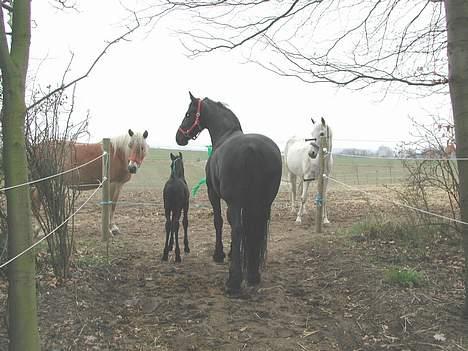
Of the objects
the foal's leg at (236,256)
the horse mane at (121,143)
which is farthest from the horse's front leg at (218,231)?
the horse mane at (121,143)

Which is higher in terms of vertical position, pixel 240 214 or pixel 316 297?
pixel 240 214

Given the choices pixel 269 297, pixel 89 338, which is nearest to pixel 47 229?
pixel 89 338

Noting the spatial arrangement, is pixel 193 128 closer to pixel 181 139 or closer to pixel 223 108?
pixel 181 139

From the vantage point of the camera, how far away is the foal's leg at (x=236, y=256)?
439 centimetres

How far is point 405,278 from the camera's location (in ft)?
14.4

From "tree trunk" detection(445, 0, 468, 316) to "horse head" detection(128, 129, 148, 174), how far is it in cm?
545

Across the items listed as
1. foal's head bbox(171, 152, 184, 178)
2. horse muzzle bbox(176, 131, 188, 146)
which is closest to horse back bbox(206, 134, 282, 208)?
foal's head bbox(171, 152, 184, 178)

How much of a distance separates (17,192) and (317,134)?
Result: 7280 mm

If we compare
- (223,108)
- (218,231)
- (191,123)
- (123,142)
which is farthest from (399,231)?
(123,142)

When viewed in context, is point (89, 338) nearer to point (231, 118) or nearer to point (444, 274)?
point (231, 118)

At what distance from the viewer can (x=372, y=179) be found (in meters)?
25.0

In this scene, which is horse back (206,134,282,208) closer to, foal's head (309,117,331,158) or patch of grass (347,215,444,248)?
patch of grass (347,215,444,248)

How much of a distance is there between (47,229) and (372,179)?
23.1 meters

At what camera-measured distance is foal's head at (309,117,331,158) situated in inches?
345
